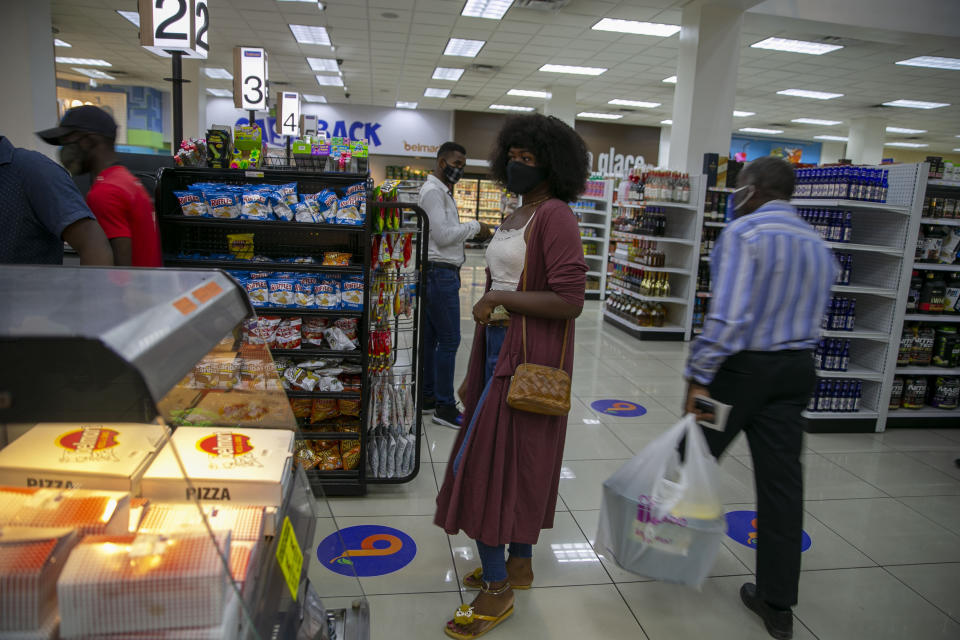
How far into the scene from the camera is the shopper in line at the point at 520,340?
1.98 metres

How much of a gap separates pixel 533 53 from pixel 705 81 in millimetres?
3850

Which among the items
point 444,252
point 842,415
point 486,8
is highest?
point 486,8

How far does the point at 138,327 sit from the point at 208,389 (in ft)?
1.47

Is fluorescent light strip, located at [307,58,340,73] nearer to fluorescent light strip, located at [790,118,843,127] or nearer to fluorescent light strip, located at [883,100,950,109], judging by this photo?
fluorescent light strip, located at [790,118,843,127]

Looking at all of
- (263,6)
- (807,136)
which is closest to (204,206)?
(263,6)

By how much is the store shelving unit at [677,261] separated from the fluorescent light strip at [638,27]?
2668mm

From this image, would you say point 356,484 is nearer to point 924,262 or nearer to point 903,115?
point 924,262

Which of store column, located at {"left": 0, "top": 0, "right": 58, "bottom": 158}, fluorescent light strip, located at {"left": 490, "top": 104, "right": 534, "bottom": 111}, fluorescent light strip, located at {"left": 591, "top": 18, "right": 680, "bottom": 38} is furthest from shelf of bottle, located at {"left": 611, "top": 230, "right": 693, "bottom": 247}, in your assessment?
fluorescent light strip, located at {"left": 490, "top": 104, "right": 534, "bottom": 111}

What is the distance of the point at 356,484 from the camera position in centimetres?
309

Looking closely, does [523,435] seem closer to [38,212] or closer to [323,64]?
[38,212]

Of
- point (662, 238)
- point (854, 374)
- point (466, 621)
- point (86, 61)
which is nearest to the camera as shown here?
point (466, 621)

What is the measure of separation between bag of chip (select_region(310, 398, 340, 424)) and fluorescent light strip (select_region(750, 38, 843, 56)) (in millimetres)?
9000

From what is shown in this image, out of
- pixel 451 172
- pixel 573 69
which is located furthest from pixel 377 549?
pixel 573 69

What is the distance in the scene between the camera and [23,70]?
314 inches
